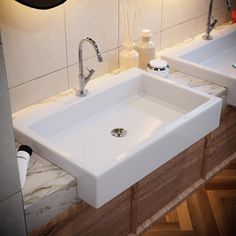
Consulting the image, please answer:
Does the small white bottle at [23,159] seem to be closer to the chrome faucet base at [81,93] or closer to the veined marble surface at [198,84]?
the chrome faucet base at [81,93]

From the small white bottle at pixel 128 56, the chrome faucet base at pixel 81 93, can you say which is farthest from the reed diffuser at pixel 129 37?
the chrome faucet base at pixel 81 93

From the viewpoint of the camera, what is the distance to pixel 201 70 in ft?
7.72

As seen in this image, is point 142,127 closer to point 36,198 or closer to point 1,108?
point 36,198

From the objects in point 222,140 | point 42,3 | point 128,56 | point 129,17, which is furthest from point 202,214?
point 42,3

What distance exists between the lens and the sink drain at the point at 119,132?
2012 millimetres

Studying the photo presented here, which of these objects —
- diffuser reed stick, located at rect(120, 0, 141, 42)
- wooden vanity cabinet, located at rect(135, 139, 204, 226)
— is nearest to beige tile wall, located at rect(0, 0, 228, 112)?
diffuser reed stick, located at rect(120, 0, 141, 42)

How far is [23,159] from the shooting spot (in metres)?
1.68

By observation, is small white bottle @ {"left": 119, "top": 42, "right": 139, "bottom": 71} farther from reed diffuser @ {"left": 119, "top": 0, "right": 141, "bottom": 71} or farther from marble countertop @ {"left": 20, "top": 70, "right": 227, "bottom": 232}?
marble countertop @ {"left": 20, "top": 70, "right": 227, "bottom": 232}

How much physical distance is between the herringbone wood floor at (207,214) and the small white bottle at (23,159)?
97 cm

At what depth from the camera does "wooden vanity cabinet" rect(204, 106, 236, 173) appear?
8.18ft

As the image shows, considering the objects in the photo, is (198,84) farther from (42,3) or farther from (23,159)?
(23,159)

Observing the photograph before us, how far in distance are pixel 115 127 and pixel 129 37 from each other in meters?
0.50

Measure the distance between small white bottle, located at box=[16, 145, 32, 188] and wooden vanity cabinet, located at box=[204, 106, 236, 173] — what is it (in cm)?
105

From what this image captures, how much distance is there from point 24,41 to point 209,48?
121 centimetres
